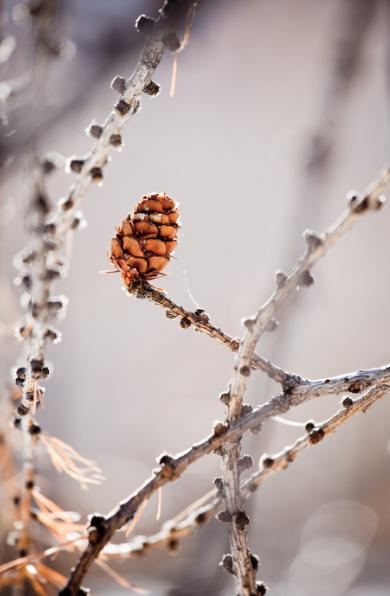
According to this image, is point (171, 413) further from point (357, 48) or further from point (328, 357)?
point (357, 48)

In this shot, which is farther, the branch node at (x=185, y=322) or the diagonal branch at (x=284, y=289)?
the branch node at (x=185, y=322)

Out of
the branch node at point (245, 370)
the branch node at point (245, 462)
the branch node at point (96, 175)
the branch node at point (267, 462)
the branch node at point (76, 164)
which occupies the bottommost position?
the branch node at point (245, 462)

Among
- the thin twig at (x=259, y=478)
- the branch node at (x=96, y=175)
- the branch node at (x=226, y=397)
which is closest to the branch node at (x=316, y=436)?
the thin twig at (x=259, y=478)

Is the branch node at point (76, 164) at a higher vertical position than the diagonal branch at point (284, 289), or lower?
higher

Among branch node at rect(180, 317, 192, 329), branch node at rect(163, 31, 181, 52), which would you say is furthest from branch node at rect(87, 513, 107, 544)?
branch node at rect(163, 31, 181, 52)

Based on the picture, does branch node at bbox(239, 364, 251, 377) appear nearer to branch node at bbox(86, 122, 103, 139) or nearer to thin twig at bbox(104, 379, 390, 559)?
thin twig at bbox(104, 379, 390, 559)

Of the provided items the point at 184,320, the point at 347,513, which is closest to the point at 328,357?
the point at 347,513

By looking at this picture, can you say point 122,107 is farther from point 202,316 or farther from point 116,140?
point 202,316

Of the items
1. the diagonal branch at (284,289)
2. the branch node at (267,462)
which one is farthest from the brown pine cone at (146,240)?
the branch node at (267,462)

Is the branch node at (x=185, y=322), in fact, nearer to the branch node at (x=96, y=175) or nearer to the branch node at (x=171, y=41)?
the branch node at (x=96, y=175)
